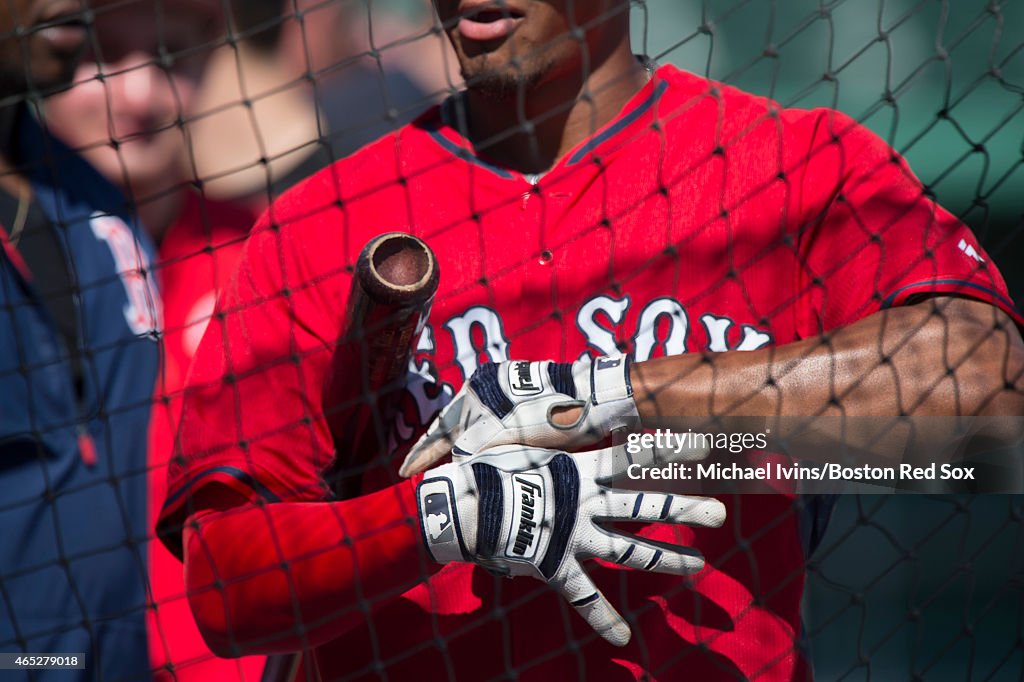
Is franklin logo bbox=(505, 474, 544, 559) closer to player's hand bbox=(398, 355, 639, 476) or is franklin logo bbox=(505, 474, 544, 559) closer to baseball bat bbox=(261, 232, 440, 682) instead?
player's hand bbox=(398, 355, 639, 476)

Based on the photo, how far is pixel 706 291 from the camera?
1457 millimetres

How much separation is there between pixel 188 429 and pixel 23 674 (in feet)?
2.07

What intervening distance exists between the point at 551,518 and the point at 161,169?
4.74 ft

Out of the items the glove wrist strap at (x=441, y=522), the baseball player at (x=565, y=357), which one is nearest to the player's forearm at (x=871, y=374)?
the baseball player at (x=565, y=357)

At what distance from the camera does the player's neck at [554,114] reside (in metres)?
1.57

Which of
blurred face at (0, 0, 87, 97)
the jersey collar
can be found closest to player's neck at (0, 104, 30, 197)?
blurred face at (0, 0, 87, 97)

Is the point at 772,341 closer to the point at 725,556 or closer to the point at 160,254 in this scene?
the point at 725,556

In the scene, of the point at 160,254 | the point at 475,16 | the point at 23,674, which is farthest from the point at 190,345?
the point at 475,16

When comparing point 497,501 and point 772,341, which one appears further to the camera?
point 772,341

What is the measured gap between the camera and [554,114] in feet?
5.12

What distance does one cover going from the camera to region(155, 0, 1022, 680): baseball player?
1.28 meters

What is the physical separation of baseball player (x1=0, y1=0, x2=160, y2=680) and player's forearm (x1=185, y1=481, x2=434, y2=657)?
17.7 inches

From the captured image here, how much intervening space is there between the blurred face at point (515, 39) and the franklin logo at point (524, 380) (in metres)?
0.40

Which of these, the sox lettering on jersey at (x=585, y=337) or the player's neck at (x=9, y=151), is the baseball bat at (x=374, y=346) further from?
the player's neck at (x=9, y=151)
